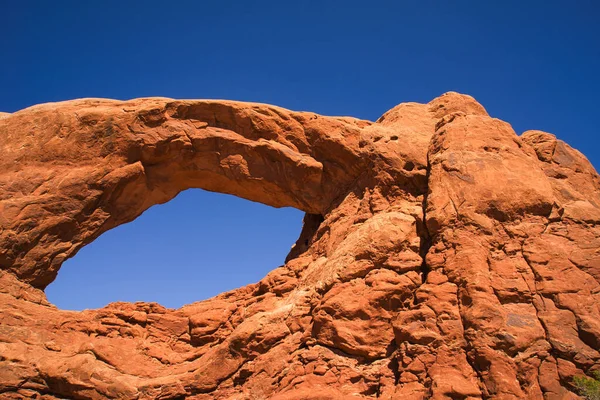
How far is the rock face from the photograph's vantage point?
35.7 feet

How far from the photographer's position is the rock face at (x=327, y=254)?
428 inches

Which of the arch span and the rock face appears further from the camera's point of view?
the arch span

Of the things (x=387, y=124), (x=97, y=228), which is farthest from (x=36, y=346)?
(x=387, y=124)

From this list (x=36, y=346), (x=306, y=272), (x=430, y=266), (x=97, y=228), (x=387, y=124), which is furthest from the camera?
(x=387, y=124)

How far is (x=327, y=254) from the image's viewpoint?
14.0 m

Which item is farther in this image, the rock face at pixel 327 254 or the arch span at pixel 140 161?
the arch span at pixel 140 161

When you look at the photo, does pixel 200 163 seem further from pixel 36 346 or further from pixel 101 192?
pixel 36 346

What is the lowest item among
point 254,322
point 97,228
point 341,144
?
point 254,322

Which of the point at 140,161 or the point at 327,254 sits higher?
the point at 140,161

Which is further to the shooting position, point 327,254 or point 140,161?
point 140,161

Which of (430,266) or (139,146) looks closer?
(430,266)

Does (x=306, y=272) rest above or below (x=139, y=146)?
below

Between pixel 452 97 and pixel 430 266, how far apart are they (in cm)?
604

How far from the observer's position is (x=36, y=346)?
516 inches
